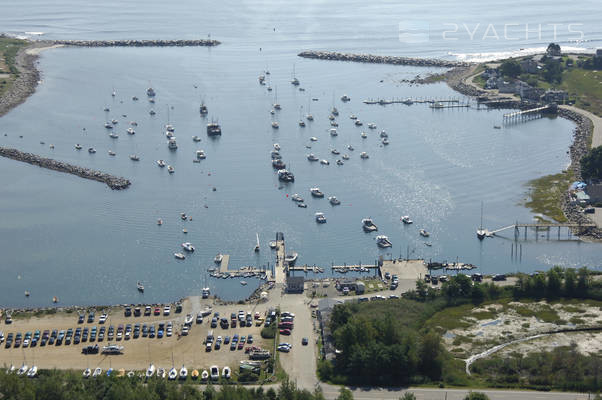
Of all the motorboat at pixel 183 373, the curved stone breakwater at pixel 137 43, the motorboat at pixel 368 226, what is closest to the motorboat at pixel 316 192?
the motorboat at pixel 368 226

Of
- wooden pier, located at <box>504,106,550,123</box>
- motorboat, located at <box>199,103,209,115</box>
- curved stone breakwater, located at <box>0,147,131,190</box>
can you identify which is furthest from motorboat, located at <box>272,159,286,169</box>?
wooden pier, located at <box>504,106,550,123</box>

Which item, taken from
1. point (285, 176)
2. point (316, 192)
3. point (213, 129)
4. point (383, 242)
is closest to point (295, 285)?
point (383, 242)

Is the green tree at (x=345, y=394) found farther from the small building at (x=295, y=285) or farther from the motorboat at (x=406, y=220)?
the motorboat at (x=406, y=220)

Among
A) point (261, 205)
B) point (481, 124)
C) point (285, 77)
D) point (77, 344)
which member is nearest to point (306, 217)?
point (261, 205)

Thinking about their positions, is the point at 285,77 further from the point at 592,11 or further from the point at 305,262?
the point at 592,11

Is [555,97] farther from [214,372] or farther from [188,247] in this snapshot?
[214,372]

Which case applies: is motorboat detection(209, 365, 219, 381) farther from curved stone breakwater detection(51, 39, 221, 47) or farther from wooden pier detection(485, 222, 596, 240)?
curved stone breakwater detection(51, 39, 221, 47)
